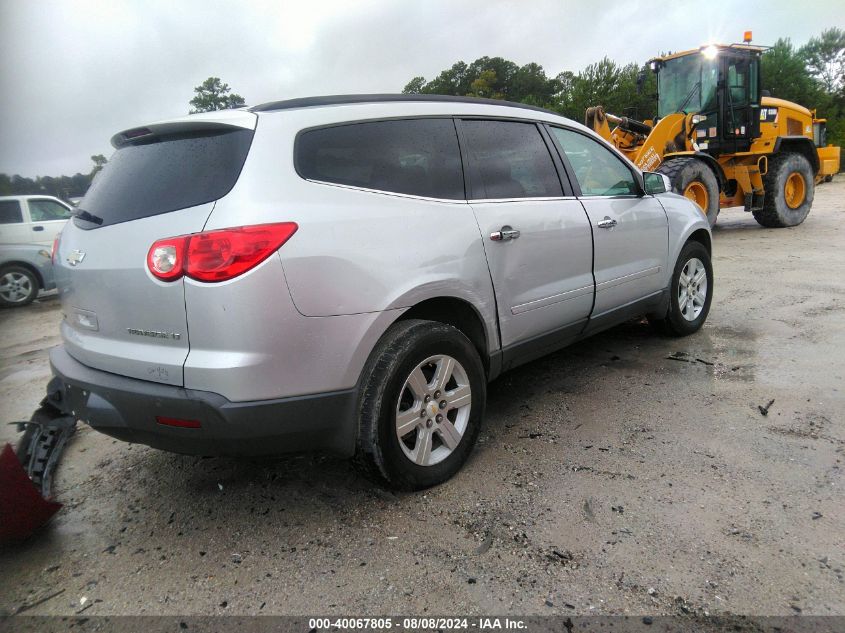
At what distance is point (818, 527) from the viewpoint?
240 centimetres

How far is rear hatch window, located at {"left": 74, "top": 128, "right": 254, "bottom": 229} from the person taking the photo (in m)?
2.35

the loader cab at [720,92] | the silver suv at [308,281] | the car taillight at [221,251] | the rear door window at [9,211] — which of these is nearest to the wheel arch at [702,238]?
the silver suv at [308,281]

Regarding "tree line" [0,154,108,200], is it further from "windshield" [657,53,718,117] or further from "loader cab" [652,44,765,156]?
"windshield" [657,53,718,117]

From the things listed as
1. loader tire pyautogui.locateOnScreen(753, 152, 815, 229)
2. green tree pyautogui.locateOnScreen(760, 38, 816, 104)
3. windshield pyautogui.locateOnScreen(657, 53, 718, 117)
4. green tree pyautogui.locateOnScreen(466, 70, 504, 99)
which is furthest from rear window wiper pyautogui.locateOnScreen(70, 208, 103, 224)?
green tree pyautogui.locateOnScreen(466, 70, 504, 99)

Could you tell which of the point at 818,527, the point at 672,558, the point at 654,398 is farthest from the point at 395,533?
the point at 654,398

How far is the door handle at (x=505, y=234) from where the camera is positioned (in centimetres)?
304

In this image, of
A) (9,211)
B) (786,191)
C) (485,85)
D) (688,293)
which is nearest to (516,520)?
(9,211)

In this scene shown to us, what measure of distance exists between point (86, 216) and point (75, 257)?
20 cm

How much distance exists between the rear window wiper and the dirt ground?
20.5 inches

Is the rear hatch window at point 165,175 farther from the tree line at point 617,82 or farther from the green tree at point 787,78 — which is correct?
the green tree at point 787,78

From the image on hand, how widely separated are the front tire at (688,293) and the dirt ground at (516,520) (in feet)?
2.76

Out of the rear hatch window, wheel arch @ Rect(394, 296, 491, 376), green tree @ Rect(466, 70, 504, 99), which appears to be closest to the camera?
the rear hatch window

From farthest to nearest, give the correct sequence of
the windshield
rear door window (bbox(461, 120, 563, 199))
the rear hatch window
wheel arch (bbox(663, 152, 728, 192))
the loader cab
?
the windshield < the loader cab < wheel arch (bbox(663, 152, 728, 192)) < rear door window (bbox(461, 120, 563, 199)) < the rear hatch window

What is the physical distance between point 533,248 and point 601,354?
1780 mm
